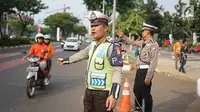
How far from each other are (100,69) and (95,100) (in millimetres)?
367

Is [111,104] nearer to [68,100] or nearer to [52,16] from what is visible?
[68,100]

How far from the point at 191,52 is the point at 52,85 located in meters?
29.6

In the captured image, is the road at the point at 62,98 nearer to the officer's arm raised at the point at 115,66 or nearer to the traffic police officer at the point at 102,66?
the traffic police officer at the point at 102,66

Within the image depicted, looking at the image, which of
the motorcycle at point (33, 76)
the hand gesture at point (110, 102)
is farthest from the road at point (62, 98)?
the hand gesture at point (110, 102)

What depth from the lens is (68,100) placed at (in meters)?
6.79

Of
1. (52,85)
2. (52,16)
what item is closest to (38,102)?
(52,85)

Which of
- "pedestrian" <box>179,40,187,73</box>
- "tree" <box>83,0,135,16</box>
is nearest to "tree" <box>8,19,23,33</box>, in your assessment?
"tree" <box>83,0,135,16</box>

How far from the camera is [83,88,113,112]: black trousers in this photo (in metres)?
3.17

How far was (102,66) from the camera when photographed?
10.2 feet

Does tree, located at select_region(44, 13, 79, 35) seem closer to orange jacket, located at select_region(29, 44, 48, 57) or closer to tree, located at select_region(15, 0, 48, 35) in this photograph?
tree, located at select_region(15, 0, 48, 35)

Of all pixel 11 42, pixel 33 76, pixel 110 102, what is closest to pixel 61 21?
pixel 11 42

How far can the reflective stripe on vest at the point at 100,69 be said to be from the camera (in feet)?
10.2

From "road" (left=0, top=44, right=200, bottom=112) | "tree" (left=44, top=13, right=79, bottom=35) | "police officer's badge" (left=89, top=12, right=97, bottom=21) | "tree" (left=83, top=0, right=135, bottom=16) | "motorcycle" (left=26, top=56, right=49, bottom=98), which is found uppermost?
"tree" (left=44, top=13, right=79, bottom=35)

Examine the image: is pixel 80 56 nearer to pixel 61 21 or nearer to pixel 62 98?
pixel 62 98
